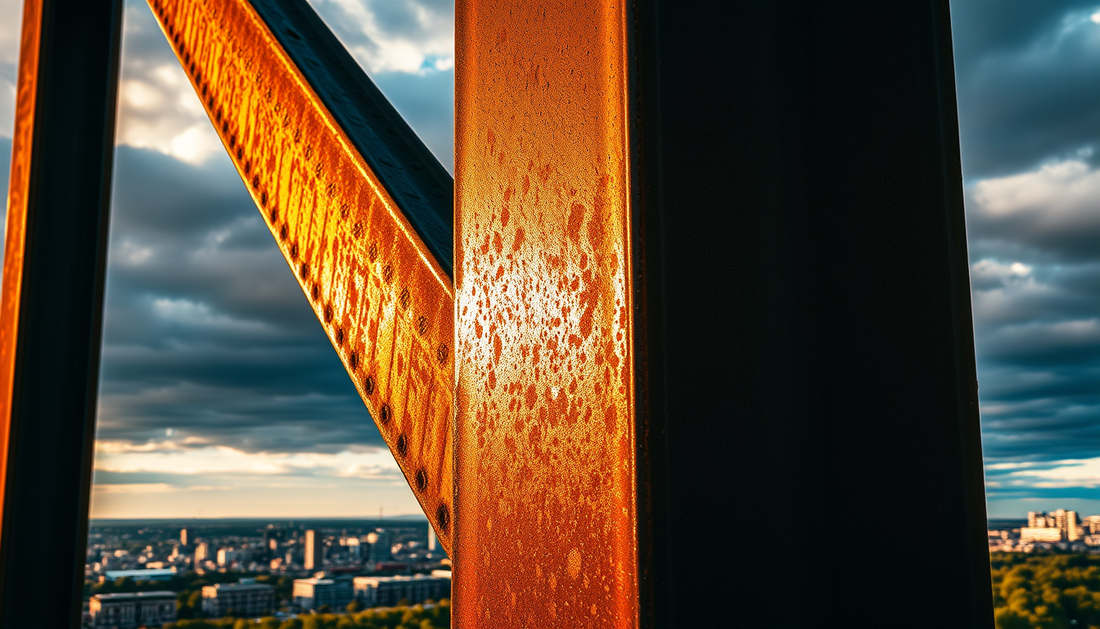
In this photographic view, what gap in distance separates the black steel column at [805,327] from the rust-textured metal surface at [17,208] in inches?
101

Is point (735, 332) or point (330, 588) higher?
point (735, 332)

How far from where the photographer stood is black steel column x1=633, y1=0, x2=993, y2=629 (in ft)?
1.68

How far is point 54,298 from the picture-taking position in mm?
2564

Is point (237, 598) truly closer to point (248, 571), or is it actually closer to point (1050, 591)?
point (248, 571)

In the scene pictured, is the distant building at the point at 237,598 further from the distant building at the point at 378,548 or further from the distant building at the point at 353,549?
the distant building at the point at 378,548

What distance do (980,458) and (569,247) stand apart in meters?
0.31

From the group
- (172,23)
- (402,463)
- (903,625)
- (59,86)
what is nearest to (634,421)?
(903,625)

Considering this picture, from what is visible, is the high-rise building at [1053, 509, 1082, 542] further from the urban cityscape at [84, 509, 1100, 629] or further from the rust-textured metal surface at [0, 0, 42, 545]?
the urban cityscape at [84, 509, 1100, 629]

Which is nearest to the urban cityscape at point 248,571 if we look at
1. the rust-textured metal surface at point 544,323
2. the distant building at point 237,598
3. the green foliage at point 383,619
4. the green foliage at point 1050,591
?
the distant building at point 237,598

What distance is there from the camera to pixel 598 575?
0.51 m

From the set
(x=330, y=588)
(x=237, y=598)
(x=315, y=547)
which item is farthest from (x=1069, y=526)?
(x=315, y=547)

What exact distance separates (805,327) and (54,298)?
2.63 metres

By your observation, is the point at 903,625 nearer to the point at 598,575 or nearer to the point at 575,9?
the point at 598,575

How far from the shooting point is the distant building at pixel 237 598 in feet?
52.8
